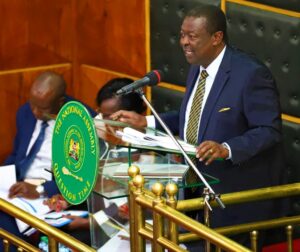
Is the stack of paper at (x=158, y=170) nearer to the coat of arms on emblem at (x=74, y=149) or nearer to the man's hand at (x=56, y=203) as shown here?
the coat of arms on emblem at (x=74, y=149)

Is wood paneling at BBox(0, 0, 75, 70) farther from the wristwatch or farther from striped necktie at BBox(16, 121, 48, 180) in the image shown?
the wristwatch

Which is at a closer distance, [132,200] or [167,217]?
[167,217]

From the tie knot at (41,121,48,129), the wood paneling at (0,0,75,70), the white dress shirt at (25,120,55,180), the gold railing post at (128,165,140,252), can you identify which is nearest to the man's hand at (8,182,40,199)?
the white dress shirt at (25,120,55,180)

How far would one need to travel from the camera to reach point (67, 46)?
676 cm

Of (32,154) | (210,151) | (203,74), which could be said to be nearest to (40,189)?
(32,154)

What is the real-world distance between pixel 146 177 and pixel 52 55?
2.96m

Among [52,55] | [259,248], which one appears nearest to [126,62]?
[52,55]

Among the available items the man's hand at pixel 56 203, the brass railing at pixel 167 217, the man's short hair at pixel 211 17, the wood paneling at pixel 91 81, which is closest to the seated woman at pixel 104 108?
the man's hand at pixel 56 203

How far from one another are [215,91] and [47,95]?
5.12ft

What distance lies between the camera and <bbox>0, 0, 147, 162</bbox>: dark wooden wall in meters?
6.34

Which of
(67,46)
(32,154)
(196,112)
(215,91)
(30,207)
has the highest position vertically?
(67,46)

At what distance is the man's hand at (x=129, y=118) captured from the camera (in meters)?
4.43

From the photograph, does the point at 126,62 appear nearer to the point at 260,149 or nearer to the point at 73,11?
the point at 73,11

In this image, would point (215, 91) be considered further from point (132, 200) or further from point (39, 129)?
point (39, 129)
